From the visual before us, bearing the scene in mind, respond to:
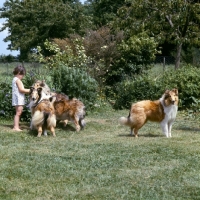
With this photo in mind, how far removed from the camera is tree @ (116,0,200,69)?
22531 millimetres

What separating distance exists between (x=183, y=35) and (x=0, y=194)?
1833 centimetres

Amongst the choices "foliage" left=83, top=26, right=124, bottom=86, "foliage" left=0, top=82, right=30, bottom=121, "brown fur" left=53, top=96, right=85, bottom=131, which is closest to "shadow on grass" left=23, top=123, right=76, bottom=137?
"brown fur" left=53, top=96, right=85, bottom=131

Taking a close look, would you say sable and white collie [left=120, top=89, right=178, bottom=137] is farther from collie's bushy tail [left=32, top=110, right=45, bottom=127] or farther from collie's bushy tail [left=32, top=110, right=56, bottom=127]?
collie's bushy tail [left=32, top=110, right=45, bottom=127]

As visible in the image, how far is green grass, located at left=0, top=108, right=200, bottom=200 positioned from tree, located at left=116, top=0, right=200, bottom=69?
469 inches

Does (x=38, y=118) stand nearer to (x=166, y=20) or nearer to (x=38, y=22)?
(x=166, y=20)

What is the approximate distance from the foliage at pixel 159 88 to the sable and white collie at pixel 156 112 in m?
6.15

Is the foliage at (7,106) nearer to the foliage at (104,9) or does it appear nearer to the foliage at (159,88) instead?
the foliage at (159,88)

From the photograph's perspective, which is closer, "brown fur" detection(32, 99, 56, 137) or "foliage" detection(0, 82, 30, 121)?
"brown fur" detection(32, 99, 56, 137)

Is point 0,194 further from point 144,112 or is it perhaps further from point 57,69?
point 57,69

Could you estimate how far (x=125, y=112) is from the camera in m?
15.9

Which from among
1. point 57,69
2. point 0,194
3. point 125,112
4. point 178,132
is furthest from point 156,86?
point 0,194

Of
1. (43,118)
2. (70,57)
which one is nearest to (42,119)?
(43,118)

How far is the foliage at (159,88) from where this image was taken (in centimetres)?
1698

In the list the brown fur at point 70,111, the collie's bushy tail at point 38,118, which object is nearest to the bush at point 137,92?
the brown fur at point 70,111
